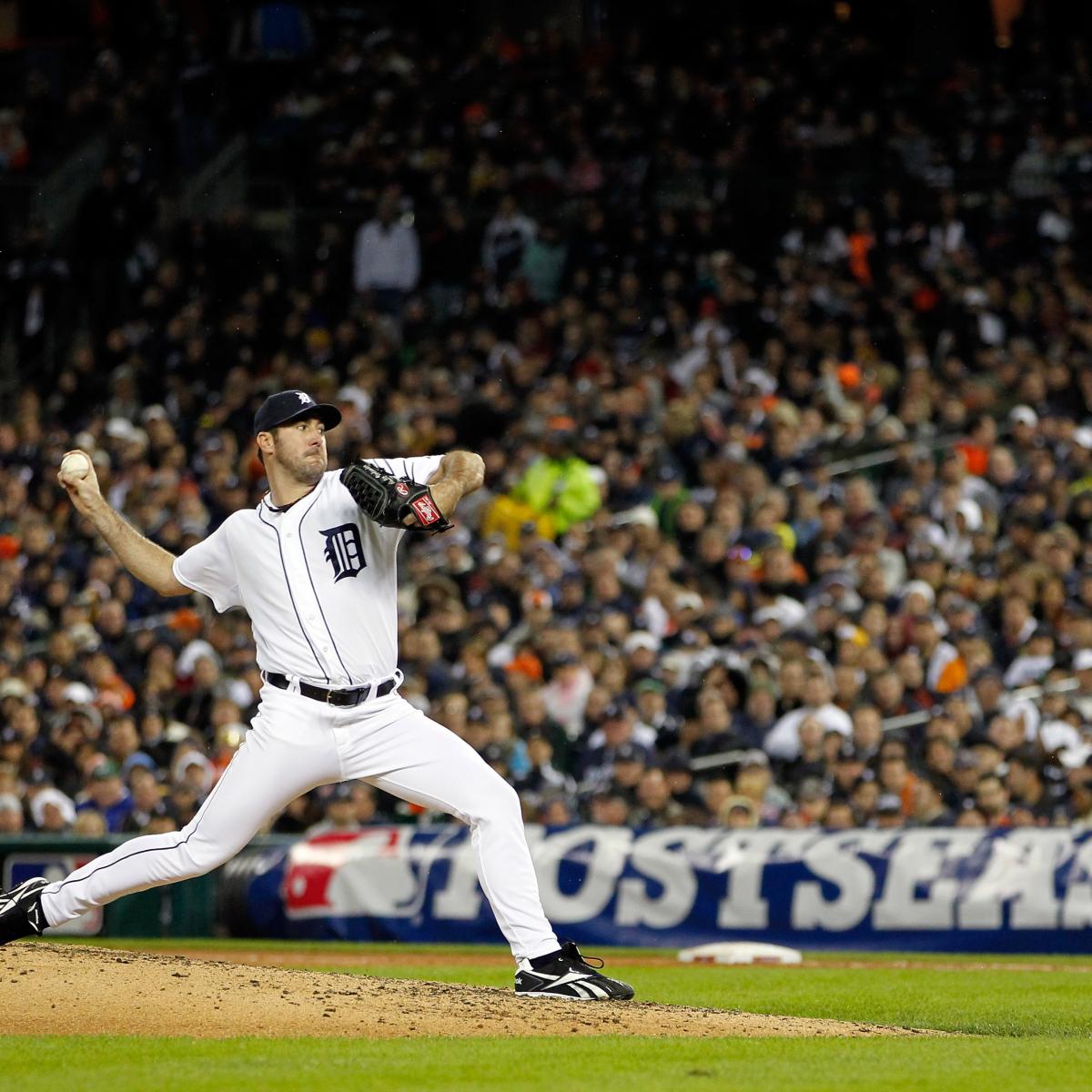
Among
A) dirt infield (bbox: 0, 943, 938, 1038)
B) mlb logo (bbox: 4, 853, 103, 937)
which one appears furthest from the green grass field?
mlb logo (bbox: 4, 853, 103, 937)

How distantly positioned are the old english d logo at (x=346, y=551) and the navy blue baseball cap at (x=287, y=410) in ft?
1.24

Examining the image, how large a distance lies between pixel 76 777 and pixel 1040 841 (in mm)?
7147

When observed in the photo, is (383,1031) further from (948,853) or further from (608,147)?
(608,147)

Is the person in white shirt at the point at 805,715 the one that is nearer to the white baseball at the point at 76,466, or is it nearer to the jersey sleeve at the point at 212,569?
the jersey sleeve at the point at 212,569

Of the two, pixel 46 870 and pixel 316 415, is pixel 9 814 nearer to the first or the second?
pixel 46 870

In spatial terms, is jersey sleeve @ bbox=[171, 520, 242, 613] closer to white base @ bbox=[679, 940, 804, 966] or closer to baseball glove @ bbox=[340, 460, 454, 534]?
baseball glove @ bbox=[340, 460, 454, 534]

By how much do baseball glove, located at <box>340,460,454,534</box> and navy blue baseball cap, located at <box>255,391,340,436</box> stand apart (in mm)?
413

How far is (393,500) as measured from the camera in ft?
22.5

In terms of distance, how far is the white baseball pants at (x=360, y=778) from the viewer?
279 inches

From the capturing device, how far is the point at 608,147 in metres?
22.1

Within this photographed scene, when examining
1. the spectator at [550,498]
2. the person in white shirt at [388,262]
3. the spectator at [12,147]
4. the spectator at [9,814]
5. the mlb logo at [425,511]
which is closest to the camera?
the mlb logo at [425,511]

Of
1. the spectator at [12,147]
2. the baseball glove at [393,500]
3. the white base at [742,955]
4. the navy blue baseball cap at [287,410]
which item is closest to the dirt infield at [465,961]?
the white base at [742,955]

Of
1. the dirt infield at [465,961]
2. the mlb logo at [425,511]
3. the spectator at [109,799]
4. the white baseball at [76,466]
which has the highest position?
the white baseball at [76,466]

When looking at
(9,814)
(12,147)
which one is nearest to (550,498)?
(9,814)
